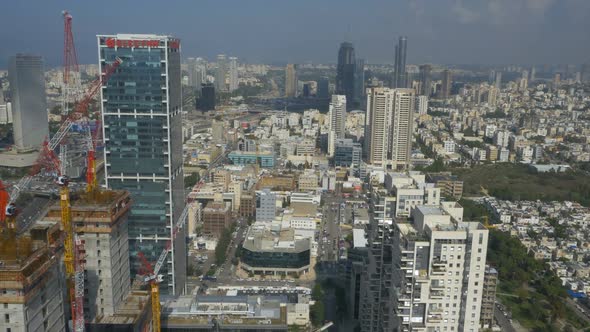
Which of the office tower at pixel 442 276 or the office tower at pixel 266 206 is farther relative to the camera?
the office tower at pixel 266 206

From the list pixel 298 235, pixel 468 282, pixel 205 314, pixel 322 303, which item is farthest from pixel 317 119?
pixel 468 282

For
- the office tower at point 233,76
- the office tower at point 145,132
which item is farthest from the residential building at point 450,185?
the office tower at point 233,76

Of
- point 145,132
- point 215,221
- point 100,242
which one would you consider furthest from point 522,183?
point 100,242

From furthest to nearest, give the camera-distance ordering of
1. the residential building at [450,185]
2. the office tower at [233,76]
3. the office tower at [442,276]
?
the office tower at [233,76] < the residential building at [450,185] < the office tower at [442,276]

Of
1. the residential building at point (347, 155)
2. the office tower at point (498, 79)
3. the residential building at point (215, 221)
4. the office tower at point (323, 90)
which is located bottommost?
the residential building at point (215, 221)

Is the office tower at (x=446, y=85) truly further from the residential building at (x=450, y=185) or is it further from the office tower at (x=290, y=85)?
the residential building at (x=450, y=185)

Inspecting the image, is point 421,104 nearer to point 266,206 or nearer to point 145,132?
point 266,206

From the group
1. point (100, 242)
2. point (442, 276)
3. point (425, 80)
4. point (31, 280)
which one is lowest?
point (442, 276)
